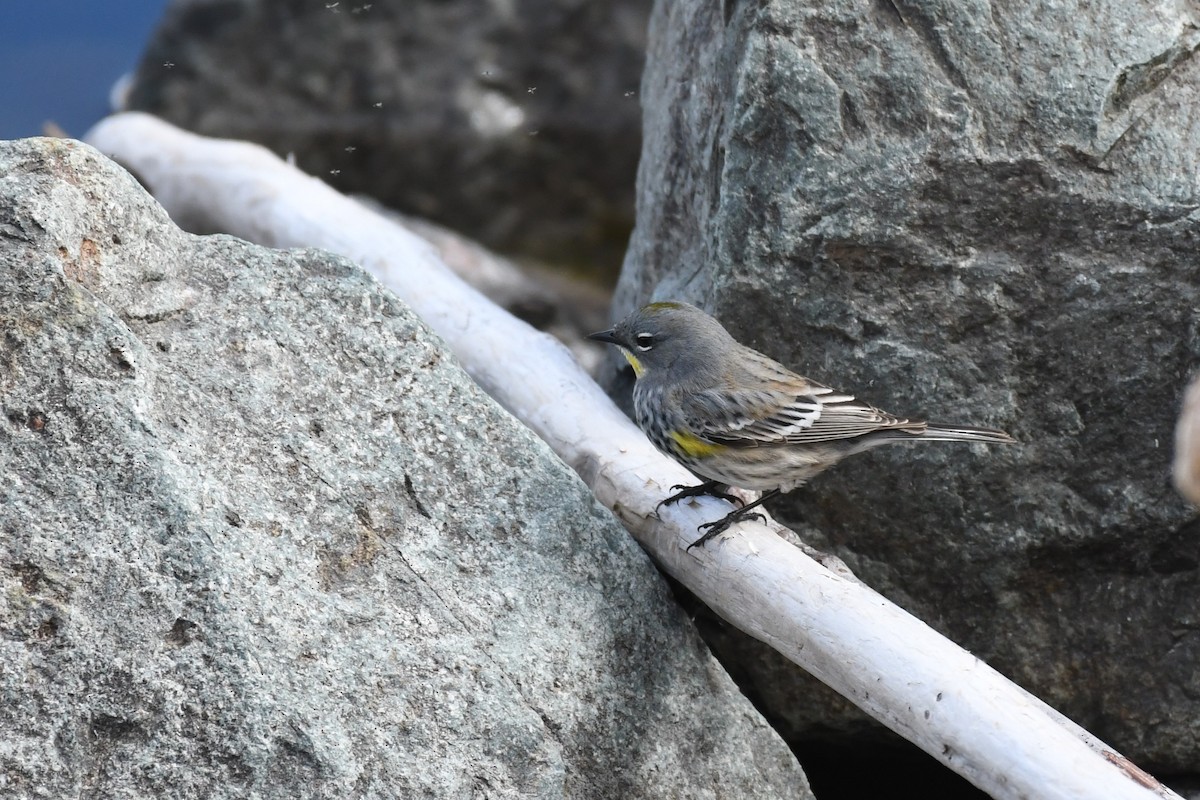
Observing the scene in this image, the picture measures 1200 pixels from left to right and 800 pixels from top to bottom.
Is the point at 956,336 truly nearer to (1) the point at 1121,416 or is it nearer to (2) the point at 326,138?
(1) the point at 1121,416

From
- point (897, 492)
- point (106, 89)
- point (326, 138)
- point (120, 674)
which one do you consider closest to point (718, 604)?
point (897, 492)

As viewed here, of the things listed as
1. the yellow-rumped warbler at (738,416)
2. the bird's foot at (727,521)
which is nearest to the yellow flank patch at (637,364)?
the yellow-rumped warbler at (738,416)

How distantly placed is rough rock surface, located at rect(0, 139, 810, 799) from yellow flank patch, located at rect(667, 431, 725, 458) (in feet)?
1.88

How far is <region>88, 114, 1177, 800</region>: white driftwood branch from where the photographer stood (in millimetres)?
3893

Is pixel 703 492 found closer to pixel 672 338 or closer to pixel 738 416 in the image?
pixel 738 416

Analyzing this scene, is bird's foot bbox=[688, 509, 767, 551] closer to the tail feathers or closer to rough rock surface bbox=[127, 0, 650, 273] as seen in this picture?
the tail feathers

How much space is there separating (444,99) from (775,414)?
28.4 feet

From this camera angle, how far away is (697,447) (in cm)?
535

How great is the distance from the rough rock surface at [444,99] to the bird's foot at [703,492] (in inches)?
314

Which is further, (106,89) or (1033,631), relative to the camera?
(106,89)

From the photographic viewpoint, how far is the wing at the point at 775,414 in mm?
5160

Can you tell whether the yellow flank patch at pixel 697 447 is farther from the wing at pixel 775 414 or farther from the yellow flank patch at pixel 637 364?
the yellow flank patch at pixel 637 364

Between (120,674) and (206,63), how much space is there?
34.0 feet

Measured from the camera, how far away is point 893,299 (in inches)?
208
